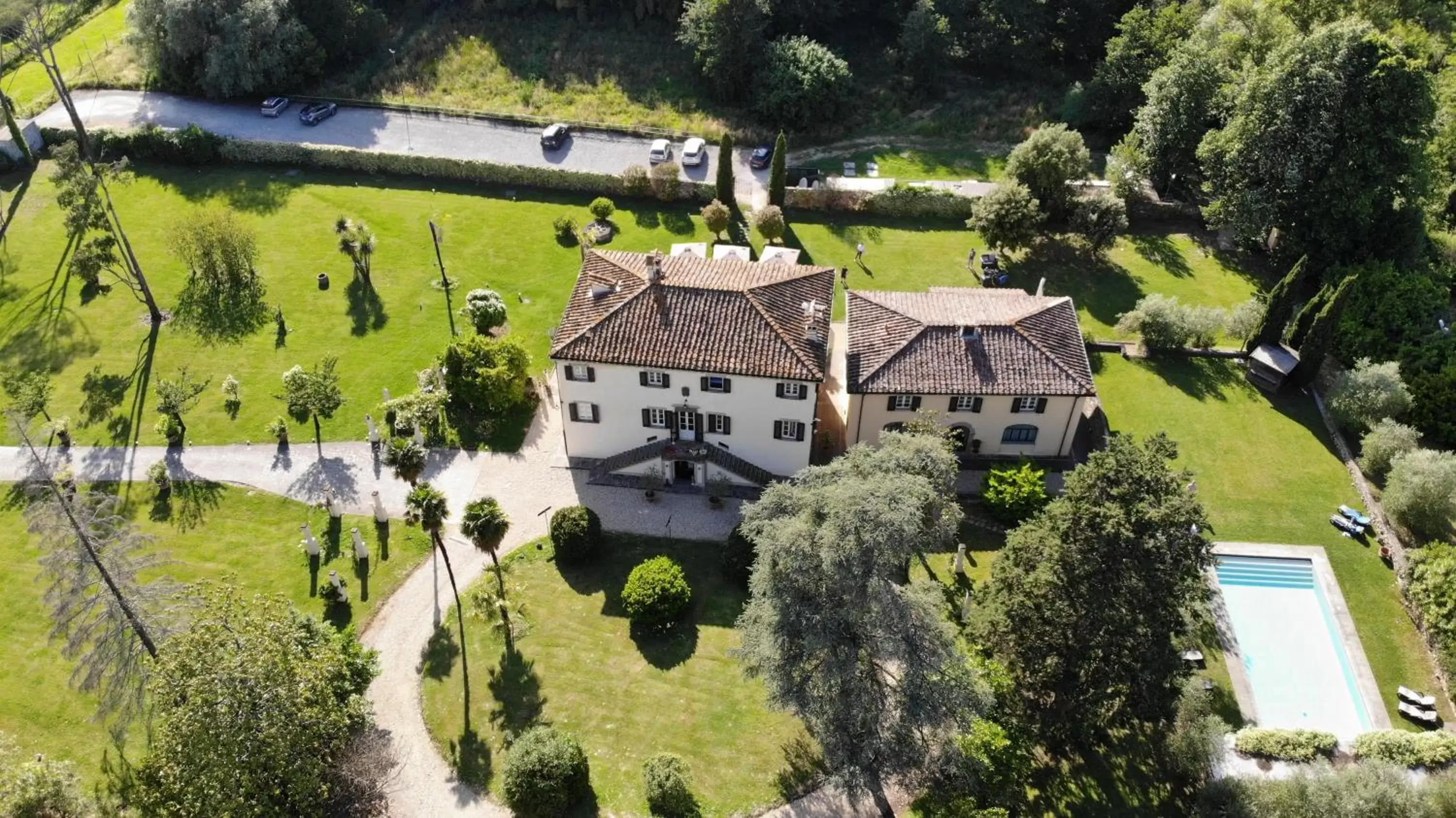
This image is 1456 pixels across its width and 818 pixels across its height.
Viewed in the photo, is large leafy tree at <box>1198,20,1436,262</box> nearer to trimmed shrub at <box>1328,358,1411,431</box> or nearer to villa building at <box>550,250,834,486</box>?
trimmed shrub at <box>1328,358,1411,431</box>

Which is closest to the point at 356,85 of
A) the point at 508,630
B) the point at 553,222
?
the point at 553,222

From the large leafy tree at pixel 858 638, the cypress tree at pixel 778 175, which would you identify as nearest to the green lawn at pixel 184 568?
the large leafy tree at pixel 858 638

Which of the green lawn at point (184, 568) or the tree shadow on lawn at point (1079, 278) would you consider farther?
the tree shadow on lawn at point (1079, 278)

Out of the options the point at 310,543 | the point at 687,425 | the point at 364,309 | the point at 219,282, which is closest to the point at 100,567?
the point at 310,543

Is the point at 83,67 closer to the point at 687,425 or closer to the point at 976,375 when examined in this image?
the point at 687,425

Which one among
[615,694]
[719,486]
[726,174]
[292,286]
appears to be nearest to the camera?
[615,694]

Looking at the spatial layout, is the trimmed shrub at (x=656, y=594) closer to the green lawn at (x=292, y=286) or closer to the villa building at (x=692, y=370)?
the villa building at (x=692, y=370)

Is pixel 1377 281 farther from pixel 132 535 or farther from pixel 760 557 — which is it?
pixel 132 535
